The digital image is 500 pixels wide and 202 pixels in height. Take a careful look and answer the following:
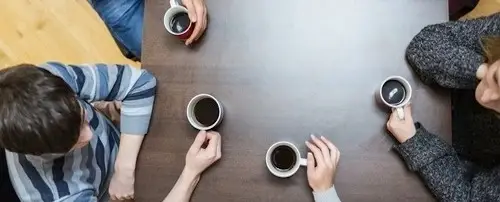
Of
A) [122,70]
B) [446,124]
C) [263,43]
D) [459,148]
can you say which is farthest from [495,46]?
[122,70]

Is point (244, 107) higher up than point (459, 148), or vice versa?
point (244, 107)

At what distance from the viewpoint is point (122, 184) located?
121 cm

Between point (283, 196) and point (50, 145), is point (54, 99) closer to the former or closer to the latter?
point (50, 145)

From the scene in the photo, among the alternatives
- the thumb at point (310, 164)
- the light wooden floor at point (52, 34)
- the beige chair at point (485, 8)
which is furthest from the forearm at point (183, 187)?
the beige chair at point (485, 8)

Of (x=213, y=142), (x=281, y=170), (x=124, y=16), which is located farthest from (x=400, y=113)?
(x=124, y=16)

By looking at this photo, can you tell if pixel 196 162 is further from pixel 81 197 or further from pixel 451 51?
pixel 451 51

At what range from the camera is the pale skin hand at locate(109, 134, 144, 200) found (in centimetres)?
118

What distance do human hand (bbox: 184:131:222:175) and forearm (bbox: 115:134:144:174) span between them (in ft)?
0.36

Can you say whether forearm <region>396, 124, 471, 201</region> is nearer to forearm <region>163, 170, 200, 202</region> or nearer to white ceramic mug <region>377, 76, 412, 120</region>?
white ceramic mug <region>377, 76, 412, 120</region>

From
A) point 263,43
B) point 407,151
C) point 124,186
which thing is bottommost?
point 124,186

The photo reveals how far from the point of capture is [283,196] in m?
1.12

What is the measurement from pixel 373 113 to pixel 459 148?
26 centimetres

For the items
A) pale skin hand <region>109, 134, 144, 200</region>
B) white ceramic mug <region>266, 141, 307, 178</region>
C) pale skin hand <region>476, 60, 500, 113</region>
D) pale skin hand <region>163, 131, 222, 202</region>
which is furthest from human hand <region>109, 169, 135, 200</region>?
pale skin hand <region>476, 60, 500, 113</region>

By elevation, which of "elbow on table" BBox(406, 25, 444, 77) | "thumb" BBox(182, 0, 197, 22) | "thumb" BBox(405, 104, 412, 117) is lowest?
"thumb" BBox(405, 104, 412, 117)
